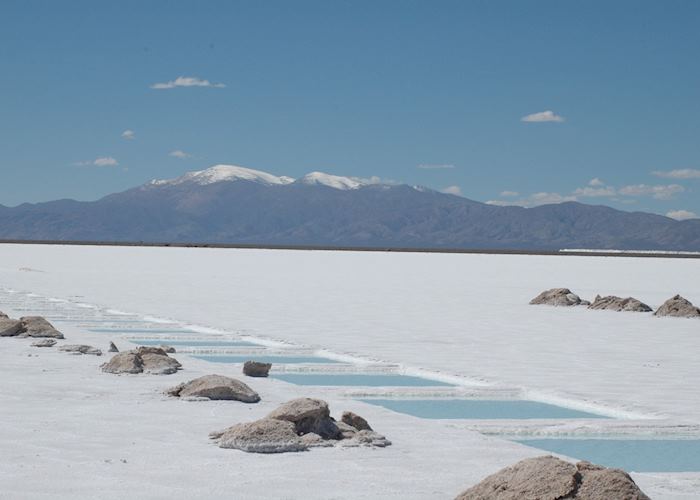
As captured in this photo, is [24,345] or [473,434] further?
[24,345]

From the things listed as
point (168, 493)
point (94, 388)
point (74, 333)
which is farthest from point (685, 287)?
point (168, 493)

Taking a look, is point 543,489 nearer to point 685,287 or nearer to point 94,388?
point 94,388

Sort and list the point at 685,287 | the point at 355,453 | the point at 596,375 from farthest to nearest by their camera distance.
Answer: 1. the point at 685,287
2. the point at 596,375
3. the point at 355,453

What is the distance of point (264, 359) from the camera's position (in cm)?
1363

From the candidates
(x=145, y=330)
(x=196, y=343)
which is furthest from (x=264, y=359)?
(x=145, y=330)

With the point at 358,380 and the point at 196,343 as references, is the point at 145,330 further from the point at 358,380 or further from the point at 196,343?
the point at 358,380

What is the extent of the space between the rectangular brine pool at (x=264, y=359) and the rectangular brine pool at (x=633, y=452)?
550cm

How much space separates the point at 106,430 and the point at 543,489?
374 centimetres

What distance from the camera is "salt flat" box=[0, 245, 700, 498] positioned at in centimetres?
651

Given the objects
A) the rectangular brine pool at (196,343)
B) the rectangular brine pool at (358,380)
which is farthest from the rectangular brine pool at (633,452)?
the rectangular brine pool at (196,343)

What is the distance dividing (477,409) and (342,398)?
121cm

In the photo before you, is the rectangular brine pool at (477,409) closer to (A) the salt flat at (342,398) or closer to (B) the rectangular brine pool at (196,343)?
(A) the salt flat at (342,398)

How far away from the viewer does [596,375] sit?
40.1 ft

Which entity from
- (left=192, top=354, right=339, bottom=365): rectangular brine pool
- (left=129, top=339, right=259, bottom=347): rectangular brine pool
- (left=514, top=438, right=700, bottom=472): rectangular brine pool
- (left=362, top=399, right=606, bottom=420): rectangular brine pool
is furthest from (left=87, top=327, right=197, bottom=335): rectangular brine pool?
(left=514, top=438, right=700, bottom=472): rectangular brine pool
